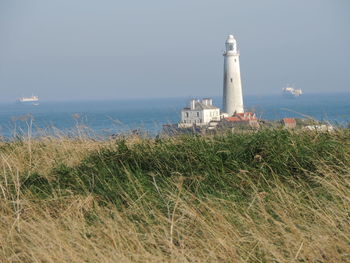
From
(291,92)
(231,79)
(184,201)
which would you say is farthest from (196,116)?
(291,92)

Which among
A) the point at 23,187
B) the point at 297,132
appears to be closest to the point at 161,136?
the point at 297,132

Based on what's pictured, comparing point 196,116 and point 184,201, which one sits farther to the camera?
point 196,116

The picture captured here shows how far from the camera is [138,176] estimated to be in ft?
19.7

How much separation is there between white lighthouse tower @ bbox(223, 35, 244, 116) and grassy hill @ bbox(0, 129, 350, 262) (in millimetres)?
49500

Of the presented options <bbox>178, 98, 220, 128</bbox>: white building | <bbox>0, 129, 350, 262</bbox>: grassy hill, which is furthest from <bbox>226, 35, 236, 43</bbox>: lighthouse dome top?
<bbox>0, 129, 350, 262</bbox>: grassy hill

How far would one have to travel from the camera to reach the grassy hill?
13.2ft

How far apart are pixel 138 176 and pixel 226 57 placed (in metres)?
56.1

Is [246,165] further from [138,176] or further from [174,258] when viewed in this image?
[174,258]

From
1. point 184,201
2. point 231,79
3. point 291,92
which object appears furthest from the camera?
point 291,92

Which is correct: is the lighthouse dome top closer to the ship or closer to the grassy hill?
the grassy hill

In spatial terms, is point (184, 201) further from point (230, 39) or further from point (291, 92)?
point (291, 92)

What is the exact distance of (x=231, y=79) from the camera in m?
59.8

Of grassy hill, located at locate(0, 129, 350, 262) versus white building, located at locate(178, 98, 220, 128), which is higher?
grassy hill, located at locate(0, 129, 350, 262)

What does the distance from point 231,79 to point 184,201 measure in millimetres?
55498
